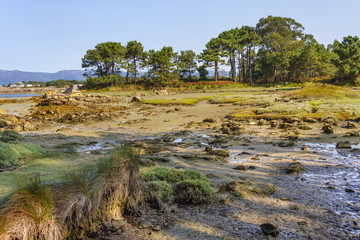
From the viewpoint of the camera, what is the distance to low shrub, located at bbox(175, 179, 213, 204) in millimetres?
4969

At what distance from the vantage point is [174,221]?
4.23m

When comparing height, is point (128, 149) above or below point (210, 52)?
below

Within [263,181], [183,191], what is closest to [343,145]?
[263,181]

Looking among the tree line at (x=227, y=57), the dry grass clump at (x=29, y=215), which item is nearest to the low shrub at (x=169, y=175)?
the dry grass clump at (x=29, y=215)

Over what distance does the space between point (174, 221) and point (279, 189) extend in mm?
2718

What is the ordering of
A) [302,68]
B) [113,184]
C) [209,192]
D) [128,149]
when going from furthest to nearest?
[302,68]
[209,192]
[128,149]
[113,184]

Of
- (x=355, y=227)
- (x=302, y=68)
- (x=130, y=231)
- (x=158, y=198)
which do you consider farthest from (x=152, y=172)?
(x=302, y=68)

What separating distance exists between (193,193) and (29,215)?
2.78 metres

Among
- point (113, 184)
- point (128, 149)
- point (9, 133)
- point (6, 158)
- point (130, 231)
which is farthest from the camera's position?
point (9, 133)

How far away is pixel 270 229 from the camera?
3.92 m

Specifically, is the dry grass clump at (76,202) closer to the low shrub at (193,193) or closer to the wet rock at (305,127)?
the low shrub at (193,193)

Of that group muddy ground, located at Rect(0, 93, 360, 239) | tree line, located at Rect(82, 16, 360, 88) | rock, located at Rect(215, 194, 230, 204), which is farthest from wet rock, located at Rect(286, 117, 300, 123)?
tree line, located at Rect(82, 16, 360, 88)

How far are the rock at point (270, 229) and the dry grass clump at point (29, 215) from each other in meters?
2.81

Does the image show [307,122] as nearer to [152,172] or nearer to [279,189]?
[279,189]
